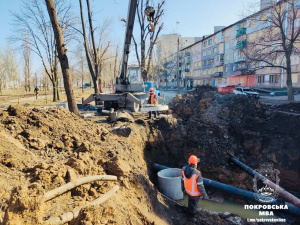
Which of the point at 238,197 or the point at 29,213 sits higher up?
the point at 29,213

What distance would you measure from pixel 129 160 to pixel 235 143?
6832mm

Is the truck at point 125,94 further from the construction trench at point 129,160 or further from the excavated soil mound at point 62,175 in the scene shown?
the excavated soil mound at point 62,175

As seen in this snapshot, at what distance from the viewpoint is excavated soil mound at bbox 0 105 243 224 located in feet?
8.34

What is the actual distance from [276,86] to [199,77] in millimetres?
26986

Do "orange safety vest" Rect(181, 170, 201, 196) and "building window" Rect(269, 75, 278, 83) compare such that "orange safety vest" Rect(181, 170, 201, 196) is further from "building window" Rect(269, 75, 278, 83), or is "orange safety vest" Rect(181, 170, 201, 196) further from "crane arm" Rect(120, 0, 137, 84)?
"building window" Rect(269, 75, 278, 83)

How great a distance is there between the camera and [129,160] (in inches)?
200

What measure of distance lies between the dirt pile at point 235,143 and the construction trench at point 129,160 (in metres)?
0.04

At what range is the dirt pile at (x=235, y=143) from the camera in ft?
27.8

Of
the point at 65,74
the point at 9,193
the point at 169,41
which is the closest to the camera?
the point at 9,193

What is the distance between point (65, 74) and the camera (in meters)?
8.61

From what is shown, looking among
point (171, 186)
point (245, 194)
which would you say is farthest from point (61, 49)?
point (245, 194)

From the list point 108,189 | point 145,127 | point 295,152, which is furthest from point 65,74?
point 295,152

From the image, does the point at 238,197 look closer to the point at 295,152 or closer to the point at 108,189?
the point at 295,152

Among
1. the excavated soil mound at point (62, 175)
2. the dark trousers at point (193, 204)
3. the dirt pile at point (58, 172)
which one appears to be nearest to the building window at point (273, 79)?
the excavated soil mound at point (62, 175)
